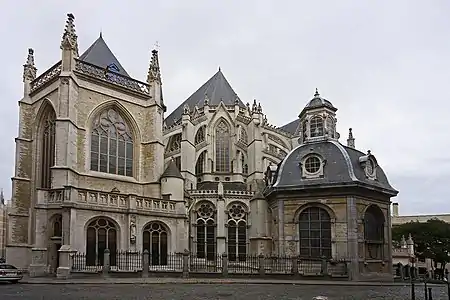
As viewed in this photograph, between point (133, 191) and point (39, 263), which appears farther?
point (133, 191)

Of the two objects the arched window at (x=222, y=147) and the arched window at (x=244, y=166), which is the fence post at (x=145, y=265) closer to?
the arched window at (x=222, y=147)

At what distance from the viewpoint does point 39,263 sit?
29.7 metres

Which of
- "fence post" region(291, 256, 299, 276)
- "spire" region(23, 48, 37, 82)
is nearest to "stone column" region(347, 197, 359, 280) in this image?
"fence post" region(291, 256, 299, 276)

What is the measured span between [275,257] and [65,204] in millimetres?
11962

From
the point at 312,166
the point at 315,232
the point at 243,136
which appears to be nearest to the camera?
the point at 315,232

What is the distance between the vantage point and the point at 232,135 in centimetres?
5422

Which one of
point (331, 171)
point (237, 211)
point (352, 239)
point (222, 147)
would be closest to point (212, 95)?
point (222, 147)

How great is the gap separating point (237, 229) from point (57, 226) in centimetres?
1898

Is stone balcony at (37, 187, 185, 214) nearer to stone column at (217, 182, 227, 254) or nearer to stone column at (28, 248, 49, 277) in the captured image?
stone column at (28, 248, 49, 277)

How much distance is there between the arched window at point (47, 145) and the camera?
114ft

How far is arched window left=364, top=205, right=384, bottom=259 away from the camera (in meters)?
29.1

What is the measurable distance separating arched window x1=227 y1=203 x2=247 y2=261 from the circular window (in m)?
15.9

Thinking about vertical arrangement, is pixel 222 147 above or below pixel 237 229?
above

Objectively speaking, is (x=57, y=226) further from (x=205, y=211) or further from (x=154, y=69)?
(x=205, y=211)
